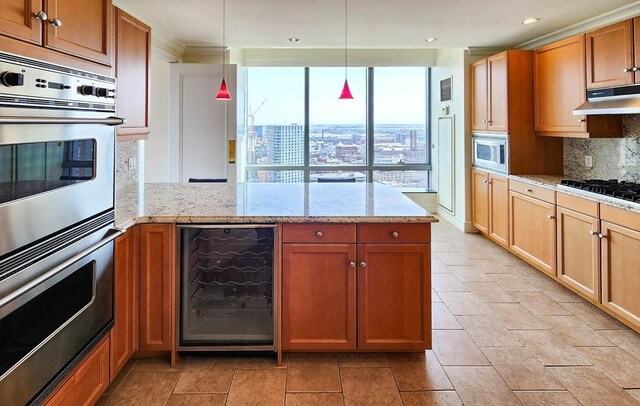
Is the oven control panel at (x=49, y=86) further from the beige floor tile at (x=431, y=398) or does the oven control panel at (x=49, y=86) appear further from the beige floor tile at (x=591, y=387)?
the beige floor tile at (x=591, y=387)

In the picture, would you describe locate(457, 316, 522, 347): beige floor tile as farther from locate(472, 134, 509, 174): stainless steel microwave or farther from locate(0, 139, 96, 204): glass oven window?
locate(0, 139, 96, 204): glass oven window

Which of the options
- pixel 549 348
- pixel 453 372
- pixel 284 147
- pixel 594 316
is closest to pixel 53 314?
pixel 453 372

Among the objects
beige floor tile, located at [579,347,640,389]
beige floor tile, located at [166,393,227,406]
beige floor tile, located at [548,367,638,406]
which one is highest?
beige floor tile, located at [579,347,640,389]

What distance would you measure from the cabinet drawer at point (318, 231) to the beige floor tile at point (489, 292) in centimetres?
170

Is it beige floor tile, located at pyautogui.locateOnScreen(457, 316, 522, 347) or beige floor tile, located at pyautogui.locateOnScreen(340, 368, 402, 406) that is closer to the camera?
beige floor tile, located at pyautogui.locateOnScreen(340, 368, 402, 406)

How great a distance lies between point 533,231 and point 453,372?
225 cm

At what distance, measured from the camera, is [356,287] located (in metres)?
2.29

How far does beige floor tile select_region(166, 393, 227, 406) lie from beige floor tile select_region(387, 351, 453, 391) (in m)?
0.90

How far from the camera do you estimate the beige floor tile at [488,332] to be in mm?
2617

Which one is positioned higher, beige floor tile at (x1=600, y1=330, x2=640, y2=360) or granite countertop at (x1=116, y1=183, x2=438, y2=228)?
granite countertop at (x1=116, y1=183, x2=438, y2=228)

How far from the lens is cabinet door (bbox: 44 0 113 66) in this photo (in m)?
1.54

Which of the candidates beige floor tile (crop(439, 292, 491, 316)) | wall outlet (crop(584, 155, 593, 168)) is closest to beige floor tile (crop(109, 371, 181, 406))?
beige floor tile (crop(439, 292, 491, 316))

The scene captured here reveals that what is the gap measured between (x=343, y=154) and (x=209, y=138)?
2911 mm

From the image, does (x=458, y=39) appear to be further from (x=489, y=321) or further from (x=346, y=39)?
(x=489, y=321)
